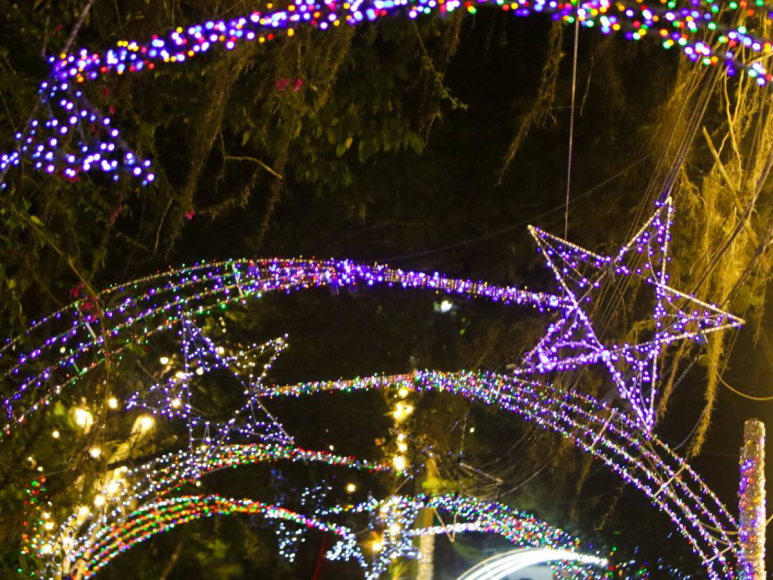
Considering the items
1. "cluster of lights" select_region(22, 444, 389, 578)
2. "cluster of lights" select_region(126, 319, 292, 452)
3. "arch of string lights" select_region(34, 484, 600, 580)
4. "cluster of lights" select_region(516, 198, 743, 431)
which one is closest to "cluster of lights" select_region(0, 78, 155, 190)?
"cluster of lights" select_region(126, 319, 292, 452)

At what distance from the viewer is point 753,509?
6.04 m

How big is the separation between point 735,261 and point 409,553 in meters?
5.79

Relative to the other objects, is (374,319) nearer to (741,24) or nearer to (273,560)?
(273,560)

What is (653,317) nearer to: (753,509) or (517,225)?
(753,509)

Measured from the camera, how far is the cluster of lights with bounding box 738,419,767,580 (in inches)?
236

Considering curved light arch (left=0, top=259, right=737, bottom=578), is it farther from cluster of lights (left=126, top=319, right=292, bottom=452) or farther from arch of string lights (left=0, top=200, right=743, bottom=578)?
cluster of lights (left=126, top=319, right=292, bottom=452)

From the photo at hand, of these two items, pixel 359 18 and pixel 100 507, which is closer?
pixel 359 18

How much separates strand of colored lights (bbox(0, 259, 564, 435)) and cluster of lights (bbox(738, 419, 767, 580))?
151cm

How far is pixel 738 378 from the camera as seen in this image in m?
9.98

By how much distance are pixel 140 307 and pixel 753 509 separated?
15.5ft

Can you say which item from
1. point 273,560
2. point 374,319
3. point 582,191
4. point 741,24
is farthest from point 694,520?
point 273,560

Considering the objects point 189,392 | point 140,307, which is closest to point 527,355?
point 189,392

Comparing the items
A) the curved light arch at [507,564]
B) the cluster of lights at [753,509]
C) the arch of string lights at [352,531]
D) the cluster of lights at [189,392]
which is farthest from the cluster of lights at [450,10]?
the arch of string lights at [352,531]

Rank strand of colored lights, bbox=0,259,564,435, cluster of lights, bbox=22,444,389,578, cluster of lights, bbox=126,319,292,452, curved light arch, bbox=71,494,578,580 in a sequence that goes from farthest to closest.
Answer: curved light arch, bbox=71,494,578,580
cluster of lights, bbox=126,319,292,452
cluster of lights, bbox=22,444,389,578
strand of colored lights, bbox=0,259,564,435
